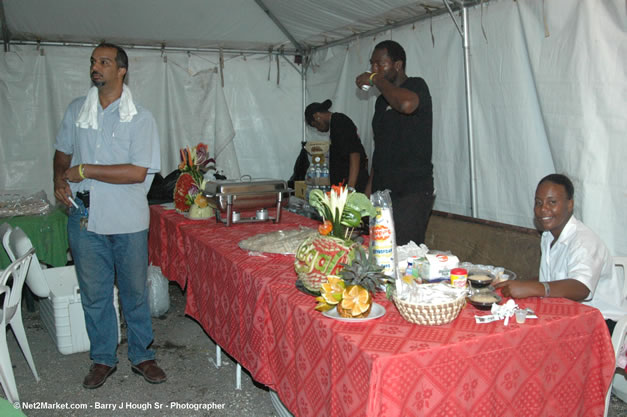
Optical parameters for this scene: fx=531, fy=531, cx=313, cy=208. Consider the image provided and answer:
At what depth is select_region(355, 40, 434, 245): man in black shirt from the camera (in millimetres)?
3268

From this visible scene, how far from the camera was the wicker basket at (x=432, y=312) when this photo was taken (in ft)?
5.64

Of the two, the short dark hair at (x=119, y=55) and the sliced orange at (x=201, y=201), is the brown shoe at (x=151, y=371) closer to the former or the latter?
the sliced orange at (x=201, y=201)

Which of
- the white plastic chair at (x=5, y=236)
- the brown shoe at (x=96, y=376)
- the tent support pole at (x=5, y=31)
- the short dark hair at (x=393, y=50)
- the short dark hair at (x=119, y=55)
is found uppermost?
the tent support pole at (x=5, y=31)

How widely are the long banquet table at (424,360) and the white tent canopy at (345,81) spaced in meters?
1.55

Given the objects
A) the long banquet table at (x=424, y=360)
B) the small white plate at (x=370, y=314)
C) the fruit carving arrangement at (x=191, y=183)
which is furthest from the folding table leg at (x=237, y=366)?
the small white plate at (x=370, y=314)

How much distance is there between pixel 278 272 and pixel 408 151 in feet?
4.26

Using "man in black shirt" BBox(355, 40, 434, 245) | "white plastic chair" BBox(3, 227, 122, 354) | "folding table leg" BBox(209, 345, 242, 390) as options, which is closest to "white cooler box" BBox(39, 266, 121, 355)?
"white plastic chair" BBox(3, 227, 122, 354)

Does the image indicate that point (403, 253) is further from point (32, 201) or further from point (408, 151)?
point (32, 201)

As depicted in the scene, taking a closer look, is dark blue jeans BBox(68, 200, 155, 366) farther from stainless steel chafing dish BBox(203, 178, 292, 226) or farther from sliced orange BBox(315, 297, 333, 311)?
sliced orange BBox(315, 297, 333, 311)

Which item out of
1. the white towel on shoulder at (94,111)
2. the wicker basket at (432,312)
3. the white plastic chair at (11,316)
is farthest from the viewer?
the white towel on shoulder at (94,111)

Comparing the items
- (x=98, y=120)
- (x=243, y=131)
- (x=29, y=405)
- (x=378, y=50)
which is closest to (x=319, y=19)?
(x=243, y=131)

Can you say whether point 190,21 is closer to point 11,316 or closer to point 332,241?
point 11,316

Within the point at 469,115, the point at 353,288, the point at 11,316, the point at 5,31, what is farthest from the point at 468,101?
the point at 5,31

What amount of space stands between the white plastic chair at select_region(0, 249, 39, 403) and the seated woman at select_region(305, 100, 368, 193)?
254 centimetres
